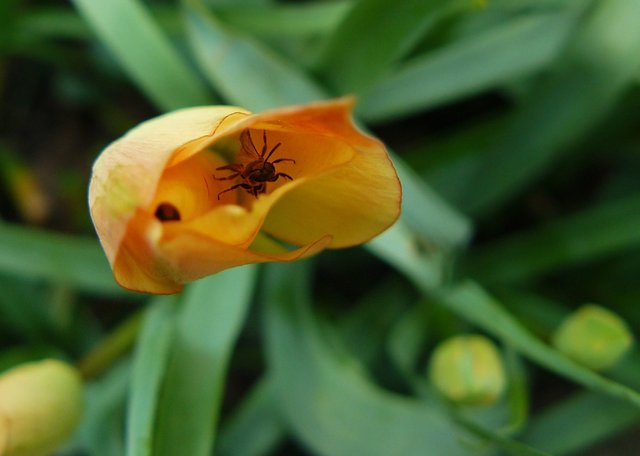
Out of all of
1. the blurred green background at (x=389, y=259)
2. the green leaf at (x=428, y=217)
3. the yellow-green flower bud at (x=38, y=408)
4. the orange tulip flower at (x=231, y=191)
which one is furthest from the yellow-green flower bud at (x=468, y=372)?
the yellow-green flower bud at (x=38, y=408)

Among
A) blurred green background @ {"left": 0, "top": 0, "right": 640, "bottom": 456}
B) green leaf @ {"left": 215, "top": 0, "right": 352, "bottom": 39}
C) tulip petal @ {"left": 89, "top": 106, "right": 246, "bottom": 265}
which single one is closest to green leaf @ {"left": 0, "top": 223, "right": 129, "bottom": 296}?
blurred green background @ {"left": 0, "top": 0, "right": 640, "bottom": 456}

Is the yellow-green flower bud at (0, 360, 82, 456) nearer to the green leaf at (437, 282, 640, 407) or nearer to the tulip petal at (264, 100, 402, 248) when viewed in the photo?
the tulip petal at (264, 100, 402, 248)

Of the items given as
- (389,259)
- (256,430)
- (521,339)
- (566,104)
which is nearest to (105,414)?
(256,430)

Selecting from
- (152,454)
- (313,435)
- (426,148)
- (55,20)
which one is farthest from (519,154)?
(55,20)

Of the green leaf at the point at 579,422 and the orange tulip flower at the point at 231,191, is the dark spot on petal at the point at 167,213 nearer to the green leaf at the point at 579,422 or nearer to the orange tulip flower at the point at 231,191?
the orange tulip flower at the point at 231,191

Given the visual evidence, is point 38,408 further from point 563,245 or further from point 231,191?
point 563,245

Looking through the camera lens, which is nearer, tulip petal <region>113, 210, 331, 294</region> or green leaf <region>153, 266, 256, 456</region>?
tulip petal <region>113, 210, 331, 294</region>

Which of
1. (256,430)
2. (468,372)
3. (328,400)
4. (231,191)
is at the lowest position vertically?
(256,430)
